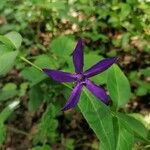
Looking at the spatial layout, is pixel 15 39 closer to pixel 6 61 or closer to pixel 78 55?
pixel 6 61

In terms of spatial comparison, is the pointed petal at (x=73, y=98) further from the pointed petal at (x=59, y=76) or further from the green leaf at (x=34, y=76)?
the green leaf at (x=34, y=76)

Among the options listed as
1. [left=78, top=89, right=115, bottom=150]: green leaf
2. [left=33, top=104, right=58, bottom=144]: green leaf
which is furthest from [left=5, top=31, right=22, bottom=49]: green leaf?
[left=33, top=104, right=58, bottom=144]: green leaf

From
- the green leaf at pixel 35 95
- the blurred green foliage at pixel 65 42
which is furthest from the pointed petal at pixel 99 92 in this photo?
the green leaf at pixel 35 95

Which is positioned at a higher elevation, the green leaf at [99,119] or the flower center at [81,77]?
the flower center at [81,77]

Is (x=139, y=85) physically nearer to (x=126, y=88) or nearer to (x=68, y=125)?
(x=68, y=125)

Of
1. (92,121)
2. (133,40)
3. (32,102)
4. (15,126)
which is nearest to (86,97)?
(92,121)

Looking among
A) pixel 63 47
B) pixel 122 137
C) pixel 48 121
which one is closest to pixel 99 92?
pixel 122 137

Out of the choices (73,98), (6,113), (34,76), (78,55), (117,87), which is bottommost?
(6,113)
